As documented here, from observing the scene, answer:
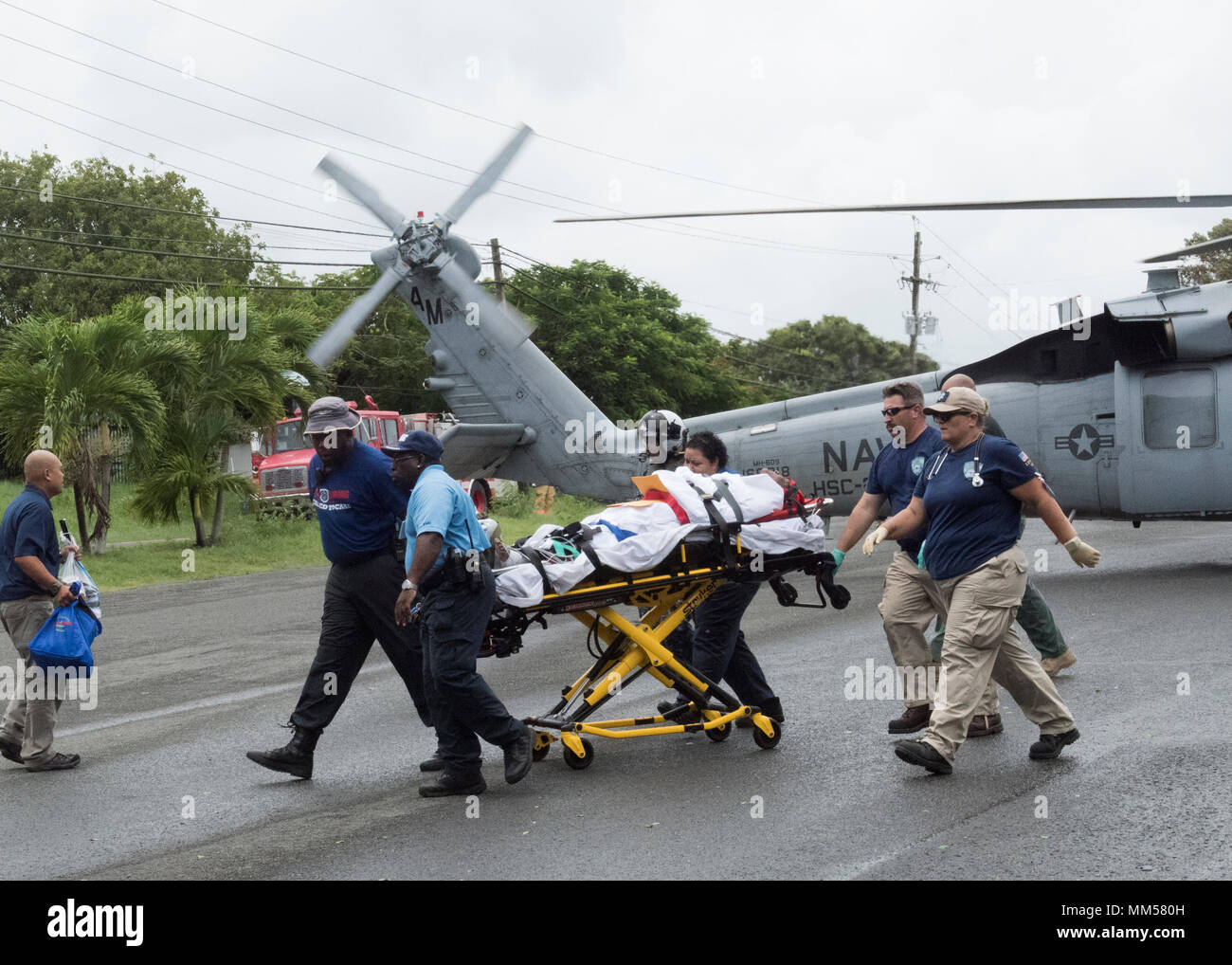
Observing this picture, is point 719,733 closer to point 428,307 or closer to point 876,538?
point 876,538

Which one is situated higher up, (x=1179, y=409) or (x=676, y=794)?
(x=1179, y=409)

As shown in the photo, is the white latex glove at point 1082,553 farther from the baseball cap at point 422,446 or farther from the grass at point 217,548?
the grass at point 217,548

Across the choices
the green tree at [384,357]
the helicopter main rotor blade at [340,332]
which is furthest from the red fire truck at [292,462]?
the green tree at [384,357]

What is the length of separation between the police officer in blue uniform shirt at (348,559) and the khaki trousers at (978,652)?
2.77 m

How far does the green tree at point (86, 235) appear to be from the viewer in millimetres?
47906

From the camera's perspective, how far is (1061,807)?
5391 mm

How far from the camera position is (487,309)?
1808cm

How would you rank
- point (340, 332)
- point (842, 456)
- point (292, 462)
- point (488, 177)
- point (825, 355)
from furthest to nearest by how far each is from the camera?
point (825, 355) < point (292, 462) < point (488, 177) < point (340, 332) < point (842, 456)

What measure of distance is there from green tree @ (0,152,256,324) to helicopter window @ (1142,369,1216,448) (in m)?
41.3

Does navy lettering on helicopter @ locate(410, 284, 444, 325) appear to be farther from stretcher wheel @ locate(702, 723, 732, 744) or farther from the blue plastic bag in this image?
stretcher wheel @ locate(702, 723, 732, 744)

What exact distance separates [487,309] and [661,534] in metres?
12.1

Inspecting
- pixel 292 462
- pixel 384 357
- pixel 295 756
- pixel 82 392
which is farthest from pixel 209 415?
pixel 384 357
